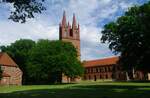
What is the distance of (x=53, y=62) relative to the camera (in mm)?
85562

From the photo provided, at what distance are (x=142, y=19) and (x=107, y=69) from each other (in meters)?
96.6

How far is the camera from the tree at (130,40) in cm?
5334

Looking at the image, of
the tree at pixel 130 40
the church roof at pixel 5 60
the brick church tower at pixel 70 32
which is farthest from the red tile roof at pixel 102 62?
the tree at pixel 130 40

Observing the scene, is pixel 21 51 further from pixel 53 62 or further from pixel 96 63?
pixel 96 63

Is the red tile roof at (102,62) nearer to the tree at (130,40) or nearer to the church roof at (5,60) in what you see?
the church roof at (5,60)

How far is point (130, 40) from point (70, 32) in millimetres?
87806

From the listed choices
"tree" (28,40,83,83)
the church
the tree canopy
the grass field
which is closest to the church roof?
the tree canopy

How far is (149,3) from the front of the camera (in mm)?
48062

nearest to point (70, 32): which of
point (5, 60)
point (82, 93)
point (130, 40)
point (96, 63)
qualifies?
point (96, 63)

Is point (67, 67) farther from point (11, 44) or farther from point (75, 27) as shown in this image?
point (75, 27)

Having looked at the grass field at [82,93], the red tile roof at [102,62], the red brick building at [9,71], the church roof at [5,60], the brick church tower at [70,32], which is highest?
the brick church tower at [70,32]

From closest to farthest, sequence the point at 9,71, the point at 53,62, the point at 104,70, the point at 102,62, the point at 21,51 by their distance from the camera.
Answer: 1. the point at 53,62
2. the point at 9,71
3. the point at 21,51
4. the point at 104,70
5. the point at 102,62

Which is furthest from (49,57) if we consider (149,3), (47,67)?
(149,3)

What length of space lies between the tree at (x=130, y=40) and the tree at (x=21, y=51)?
157 ft
